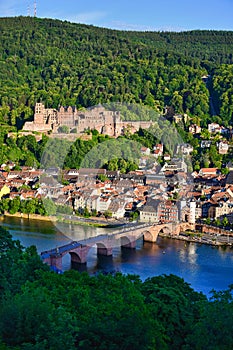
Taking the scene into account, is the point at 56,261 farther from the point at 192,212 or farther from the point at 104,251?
the point at 192,212

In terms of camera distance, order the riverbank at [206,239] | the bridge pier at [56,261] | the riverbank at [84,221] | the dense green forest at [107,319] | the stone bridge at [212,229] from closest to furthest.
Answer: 1. the dense green forest at [107,319]
2. the bridge pier at [56,261]
3. the riverbank at [206,239]
4. the stone bridge at [212,229]
5. the riverbank at [84,221]

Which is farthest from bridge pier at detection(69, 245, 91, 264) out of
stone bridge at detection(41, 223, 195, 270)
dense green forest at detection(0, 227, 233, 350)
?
dense green forest at detection(0, 227, 233, 350)

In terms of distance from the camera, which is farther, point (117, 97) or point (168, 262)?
point (117, 97)

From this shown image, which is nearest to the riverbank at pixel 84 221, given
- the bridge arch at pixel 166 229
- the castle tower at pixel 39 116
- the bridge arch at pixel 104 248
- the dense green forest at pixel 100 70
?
A: the bridge arch at pixel 166 229

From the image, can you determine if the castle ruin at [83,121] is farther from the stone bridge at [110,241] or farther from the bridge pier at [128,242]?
the bridge pier at [128,242]

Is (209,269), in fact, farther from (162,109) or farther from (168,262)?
(162,109)

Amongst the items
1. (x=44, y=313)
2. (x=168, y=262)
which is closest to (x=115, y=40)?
(x=168, y=262)
